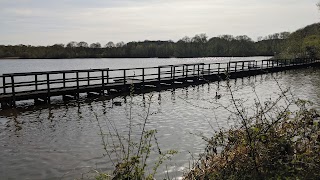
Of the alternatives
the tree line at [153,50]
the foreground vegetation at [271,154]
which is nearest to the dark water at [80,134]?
the foreground vegetation at [271,154]

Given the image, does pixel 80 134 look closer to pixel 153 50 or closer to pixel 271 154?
pixel 271 154

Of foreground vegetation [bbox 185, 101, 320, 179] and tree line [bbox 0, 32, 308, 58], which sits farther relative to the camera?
tree line [bbox 0, 32, 308, 58]

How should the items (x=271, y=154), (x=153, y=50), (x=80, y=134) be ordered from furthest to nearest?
1. (x=153, y=50)
2. (x=80, y=134)
3. (x=271, y=154)

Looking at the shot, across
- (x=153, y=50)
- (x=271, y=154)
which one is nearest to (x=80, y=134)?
(x=271, y=154)

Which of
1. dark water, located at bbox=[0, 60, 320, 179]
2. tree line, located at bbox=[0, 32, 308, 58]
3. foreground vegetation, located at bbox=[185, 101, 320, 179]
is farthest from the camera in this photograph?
tree line, located at bbox=[0, 32, 308, 58]

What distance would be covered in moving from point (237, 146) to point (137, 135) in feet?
20.2

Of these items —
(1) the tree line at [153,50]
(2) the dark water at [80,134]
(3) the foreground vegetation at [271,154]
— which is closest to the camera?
(3) the foreground vegetation at [271,154]

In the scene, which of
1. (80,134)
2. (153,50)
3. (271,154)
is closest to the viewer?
(271,154)

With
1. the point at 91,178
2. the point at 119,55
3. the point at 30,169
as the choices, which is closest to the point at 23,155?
the point at 30,169

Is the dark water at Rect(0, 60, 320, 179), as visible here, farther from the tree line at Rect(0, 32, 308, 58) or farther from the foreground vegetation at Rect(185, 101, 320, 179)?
the tree line at Rect(0, 32, 308, 58)

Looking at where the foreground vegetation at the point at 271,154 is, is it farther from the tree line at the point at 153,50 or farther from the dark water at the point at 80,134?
the tree line at the point at 153,50

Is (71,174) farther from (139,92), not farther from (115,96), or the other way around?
(139,92)

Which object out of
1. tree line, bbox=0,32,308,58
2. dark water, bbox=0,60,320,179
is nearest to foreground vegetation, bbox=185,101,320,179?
dark water, bbox=0,60,320,179

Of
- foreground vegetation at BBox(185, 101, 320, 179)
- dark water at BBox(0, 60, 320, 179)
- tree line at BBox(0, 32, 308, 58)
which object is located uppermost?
tree line at BBox(0, 32, 308, 58)
